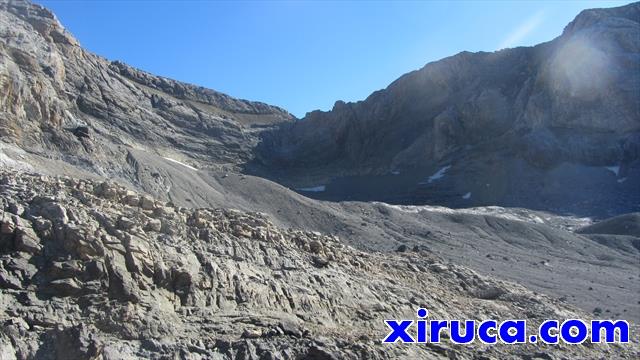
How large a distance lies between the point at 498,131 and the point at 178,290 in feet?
254

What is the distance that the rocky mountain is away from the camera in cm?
1359

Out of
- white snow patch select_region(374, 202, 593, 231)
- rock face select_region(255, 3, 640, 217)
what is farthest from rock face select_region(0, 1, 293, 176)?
white snow patch select_region(374, 202, 593, 231)

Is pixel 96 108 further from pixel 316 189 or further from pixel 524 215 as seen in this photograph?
pixel 524 215

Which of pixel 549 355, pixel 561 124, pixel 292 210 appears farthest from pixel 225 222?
pixel 561 124

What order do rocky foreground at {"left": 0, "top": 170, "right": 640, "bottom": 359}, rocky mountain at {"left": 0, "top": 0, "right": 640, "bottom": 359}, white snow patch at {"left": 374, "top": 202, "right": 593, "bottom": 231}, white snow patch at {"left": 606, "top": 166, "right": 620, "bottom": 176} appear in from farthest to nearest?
1. white snow patch at {"left": 606, "top": 166, "right": 620, "bottom": 176}
2. white snow patch at {"left": 374, "top": 202, "right": 593, "bottom": 231}
3. rocky mountain at {"left": 0, "top": 0, "right": 640, "bottom": 359}
4. rocky foreground at {"left": 0, "top": 170, "right": 640, "bottom": 359}

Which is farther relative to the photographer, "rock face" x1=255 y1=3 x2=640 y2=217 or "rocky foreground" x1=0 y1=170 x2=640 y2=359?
"rock face" x1=255 y1=3 x2=640 y2=217

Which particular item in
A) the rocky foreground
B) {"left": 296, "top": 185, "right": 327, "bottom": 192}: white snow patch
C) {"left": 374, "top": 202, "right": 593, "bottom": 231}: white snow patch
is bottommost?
{"left": 374, "top": 202, "right": 593, "bottom": 231}: white snow patch

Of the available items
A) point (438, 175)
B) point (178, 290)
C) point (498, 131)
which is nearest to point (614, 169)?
point (498, 131)

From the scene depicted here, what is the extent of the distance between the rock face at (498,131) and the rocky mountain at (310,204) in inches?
11.2

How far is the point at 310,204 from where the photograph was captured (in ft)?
150

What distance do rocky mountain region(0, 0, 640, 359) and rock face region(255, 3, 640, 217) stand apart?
11.2 inches

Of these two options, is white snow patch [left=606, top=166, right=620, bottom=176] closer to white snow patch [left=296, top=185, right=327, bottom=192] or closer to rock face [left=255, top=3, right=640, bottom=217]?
rock face [left=255, top=3, right=640, bottom=217]

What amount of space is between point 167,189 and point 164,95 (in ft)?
178

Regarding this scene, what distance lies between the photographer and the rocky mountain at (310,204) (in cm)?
1359
